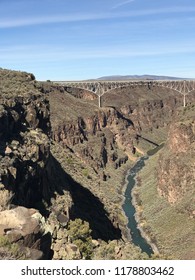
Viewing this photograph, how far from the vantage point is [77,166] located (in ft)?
247

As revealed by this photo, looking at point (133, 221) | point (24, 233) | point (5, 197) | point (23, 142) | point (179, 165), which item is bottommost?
point (133, 221)

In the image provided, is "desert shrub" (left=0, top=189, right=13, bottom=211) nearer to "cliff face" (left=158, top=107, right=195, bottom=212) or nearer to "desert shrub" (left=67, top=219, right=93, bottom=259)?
"desert shrub" (left=67, top=219, right=93, bottom=259)

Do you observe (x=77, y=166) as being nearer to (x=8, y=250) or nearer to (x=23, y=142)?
(x=23, y=142)

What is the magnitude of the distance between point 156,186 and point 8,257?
7604cm

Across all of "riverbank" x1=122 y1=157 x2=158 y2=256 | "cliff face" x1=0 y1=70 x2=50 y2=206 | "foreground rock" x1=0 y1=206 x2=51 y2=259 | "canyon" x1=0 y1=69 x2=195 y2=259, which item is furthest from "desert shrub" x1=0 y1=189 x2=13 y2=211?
"riverbank" x1=122 y1=157 x2=158 y2=256

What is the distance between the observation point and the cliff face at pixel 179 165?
78000mm

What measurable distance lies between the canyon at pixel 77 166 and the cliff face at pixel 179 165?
0.19 m

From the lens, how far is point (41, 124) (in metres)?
52.9

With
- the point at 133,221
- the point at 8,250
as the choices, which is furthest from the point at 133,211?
the point at 8,250

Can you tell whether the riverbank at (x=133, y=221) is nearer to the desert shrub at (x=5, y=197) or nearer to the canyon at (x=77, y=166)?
the canyon at (x=77, y=166)

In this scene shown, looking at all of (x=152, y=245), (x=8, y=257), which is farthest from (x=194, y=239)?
(x=8, y=257)

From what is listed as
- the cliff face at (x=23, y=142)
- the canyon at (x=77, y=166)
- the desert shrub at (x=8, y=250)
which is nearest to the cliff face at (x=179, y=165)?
the canyon at (x=77, y=166)

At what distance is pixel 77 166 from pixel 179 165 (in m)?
19.5

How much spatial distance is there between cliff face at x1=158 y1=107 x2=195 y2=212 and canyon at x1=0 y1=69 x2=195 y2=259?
0.19m
